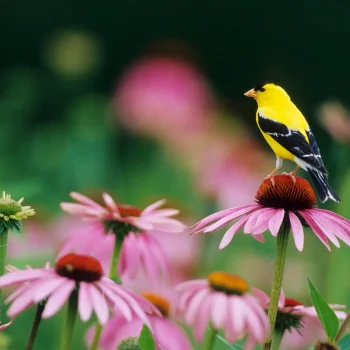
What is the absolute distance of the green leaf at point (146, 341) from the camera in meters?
0.73

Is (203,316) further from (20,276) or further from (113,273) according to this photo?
(20,276)

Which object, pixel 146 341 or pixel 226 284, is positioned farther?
pixel 226 284

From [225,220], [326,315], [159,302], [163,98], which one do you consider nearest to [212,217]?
[225,220]

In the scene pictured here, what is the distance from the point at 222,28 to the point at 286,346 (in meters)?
4.60

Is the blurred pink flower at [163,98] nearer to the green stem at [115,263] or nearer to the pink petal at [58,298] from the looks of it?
the green stem at [115,263]

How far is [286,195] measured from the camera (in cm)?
83

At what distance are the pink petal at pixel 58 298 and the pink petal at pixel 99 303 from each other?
0.01m

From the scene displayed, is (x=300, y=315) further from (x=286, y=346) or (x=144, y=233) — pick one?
(x=286, y=346)

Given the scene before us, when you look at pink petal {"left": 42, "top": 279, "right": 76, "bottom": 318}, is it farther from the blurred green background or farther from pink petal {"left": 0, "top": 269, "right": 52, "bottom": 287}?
the blurred green background

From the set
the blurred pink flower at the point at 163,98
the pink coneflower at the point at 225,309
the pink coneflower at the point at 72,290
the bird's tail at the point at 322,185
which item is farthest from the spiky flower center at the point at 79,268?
the blurred pink flower at the point at 163,98

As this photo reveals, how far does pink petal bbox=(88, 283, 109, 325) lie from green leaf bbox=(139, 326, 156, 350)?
0.16 feet

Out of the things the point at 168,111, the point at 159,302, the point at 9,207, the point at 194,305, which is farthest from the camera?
the point at 168,111

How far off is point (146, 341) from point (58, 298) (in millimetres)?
90

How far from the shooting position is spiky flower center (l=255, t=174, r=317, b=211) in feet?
2.73
